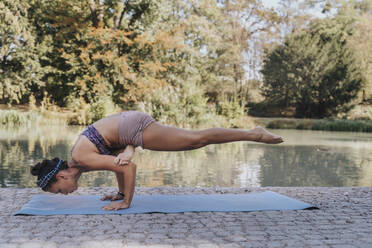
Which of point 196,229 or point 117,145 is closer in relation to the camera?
point 196,229

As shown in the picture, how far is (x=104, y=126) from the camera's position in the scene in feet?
10.9

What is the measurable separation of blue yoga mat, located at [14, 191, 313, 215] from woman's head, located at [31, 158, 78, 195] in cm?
19

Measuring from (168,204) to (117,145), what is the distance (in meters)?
0.70

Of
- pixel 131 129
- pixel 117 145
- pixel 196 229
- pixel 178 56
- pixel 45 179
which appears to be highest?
pixel 178 56

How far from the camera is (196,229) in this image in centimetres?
277

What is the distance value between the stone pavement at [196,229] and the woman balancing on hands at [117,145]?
308 millimetres

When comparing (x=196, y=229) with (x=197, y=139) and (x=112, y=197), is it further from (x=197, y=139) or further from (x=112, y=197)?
(x=112, y=197)

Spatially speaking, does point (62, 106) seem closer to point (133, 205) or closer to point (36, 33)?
point (36, 33)

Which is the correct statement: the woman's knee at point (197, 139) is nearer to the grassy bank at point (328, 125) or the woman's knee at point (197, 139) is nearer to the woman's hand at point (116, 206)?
the woman's hand at point (116, 206)

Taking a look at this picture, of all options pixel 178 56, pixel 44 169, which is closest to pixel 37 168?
pixel 44 169

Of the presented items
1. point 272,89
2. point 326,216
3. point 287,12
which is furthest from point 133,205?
point 287,12

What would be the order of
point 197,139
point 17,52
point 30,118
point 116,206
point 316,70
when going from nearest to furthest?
1. point 116,206
2. point 197,139
3. point 30,118
4. point 17,52
5. point 316,70

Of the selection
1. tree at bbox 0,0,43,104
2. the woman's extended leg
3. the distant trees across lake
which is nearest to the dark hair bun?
the woman's extended leg

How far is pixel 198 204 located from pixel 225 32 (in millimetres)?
20955
